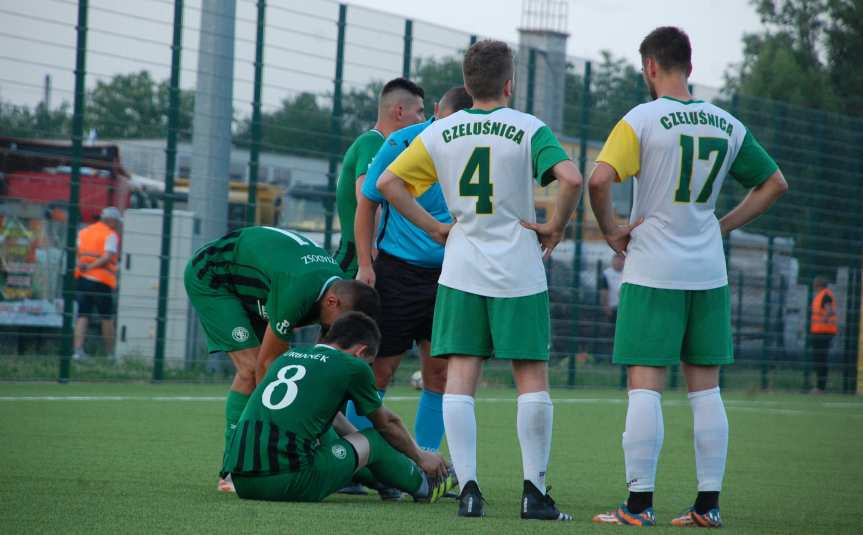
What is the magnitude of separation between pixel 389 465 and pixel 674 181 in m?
1.70

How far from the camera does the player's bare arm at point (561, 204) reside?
16.8 feet

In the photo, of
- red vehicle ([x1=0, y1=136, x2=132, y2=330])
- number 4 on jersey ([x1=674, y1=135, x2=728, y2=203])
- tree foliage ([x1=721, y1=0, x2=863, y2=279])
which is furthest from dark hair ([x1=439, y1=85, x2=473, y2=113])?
tree foliage ([x1=721, y1=0, x2=863, y2=279])

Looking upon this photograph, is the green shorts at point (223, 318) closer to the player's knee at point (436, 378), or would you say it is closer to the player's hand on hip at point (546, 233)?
the player's knee at point (436, 378)

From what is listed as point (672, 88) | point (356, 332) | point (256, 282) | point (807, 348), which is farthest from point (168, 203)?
point (807, 348)

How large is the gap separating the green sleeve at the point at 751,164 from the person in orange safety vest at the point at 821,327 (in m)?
13.8

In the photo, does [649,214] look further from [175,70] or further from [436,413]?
[175,70]

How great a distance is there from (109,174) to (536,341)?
10.3 m

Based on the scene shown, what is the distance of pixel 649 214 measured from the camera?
530 centimetres

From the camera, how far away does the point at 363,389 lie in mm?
5359

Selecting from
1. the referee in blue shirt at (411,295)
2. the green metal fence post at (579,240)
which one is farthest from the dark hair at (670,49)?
the green metal fence post at (579,240)

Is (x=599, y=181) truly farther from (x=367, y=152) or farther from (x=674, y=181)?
(x=367, y=152)

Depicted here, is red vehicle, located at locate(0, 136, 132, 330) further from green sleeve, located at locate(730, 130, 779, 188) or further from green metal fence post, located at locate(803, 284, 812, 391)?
green metal fence post, located at locate(803, 284, 812, 391)

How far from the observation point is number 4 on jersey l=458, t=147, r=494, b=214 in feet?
17.2

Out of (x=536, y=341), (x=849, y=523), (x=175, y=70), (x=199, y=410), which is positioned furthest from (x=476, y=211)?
(x=175, y=70)
